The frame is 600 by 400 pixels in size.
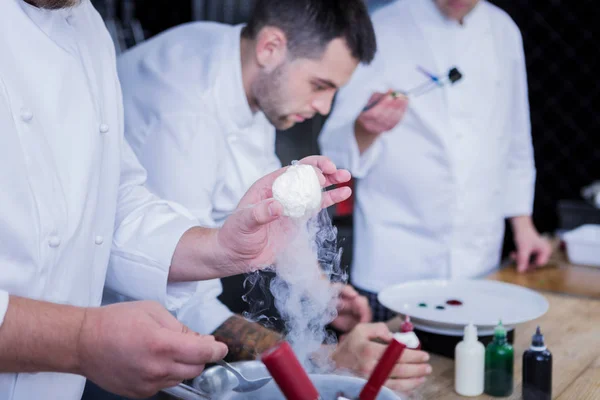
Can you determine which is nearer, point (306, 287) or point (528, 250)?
point (306, 287)

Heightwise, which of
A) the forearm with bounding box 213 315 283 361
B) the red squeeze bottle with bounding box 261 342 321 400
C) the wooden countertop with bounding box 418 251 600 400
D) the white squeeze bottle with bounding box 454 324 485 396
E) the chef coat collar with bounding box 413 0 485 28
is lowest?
the wooden countertop with bounding box 418 251 600 400

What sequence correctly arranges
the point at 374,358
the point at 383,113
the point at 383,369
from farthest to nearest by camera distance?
the point at 383,113, the point at 374,358, the point at 383,369

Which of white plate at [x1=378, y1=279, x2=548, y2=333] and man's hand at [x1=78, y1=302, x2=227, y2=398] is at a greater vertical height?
man's hand at [x1=78, y1=302, x2=227, y2=398]

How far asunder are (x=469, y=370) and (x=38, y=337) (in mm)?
906

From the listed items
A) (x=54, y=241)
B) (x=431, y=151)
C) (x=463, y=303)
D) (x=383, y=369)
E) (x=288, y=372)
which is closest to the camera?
(x=288, y=372)

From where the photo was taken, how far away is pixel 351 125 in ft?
8.16

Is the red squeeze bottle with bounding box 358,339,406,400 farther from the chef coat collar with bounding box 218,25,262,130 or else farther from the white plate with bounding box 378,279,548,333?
the chef coat collar with bounding box 218,25,262,130

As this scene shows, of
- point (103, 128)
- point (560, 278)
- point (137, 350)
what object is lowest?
point (560, 278)

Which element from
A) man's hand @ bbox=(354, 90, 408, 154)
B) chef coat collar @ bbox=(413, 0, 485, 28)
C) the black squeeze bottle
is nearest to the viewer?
the black squeeze bottle

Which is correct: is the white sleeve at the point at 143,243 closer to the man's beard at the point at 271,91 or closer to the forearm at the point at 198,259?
the forearm at the point at 198,259

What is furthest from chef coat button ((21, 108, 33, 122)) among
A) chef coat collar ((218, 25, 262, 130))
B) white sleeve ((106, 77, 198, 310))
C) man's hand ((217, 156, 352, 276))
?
chef coat collar ((218, 25, 262, 130))

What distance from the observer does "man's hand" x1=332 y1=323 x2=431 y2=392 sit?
1428mm

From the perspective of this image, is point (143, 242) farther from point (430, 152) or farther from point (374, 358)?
point (430, 152)

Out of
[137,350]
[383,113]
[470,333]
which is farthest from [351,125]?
[137,350]
